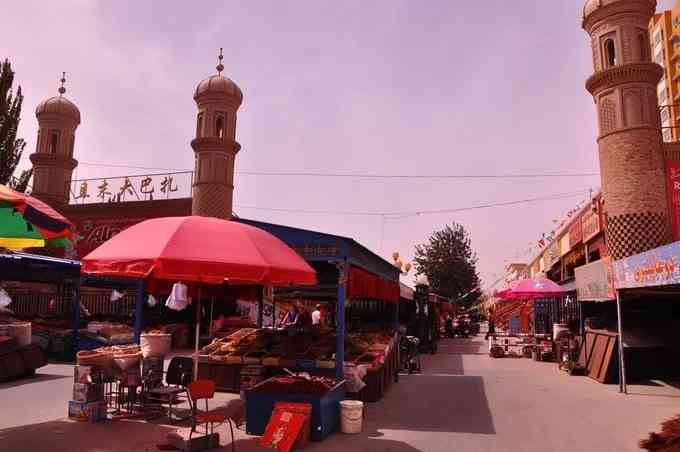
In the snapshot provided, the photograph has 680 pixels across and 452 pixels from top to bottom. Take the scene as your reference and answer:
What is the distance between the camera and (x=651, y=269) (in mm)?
10352

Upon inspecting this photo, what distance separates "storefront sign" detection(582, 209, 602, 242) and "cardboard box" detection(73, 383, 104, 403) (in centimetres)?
2045

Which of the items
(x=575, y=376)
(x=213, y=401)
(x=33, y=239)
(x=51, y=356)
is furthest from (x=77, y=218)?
(x=575, y=376)

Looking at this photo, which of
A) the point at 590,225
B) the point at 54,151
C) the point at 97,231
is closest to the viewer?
the point at 590,225

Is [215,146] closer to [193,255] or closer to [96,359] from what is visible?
[96,359]

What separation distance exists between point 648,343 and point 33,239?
16.1 meters

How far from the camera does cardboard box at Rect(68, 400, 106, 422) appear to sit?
8.56m

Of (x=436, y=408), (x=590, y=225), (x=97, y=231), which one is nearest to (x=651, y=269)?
(x=436, y=408)

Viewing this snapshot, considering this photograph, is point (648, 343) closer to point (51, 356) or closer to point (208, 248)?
point (208, 248)

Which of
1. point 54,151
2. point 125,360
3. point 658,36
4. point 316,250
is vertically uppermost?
point 658,36

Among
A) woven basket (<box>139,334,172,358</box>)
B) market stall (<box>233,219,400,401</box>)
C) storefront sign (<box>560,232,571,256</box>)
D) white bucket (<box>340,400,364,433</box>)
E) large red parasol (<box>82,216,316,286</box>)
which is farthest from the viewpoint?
storefront sign (<box>560,232,571,256</box>)

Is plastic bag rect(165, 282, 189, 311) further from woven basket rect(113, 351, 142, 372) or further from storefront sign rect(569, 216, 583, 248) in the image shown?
storefront sign rect(569, 216, 583, 248)

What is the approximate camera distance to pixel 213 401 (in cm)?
1068

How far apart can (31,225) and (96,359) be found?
9.89 ft

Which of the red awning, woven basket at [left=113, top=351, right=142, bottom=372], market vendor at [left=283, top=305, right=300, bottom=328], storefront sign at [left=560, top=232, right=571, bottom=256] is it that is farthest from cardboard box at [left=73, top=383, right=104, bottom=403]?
storefront sign at [left=560, top=232, right=571, bottom=256]
